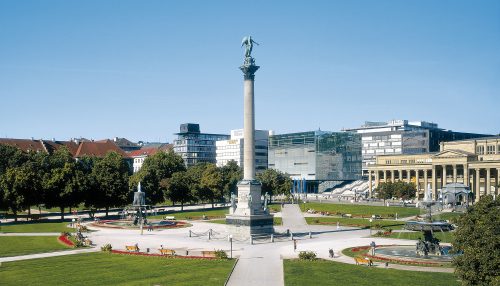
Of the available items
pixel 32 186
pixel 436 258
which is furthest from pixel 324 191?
pixel 436 258

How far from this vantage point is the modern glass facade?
18275cm

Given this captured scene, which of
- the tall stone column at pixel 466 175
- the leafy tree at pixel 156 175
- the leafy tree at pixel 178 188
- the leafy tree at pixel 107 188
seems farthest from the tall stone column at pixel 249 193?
the tall stone column at pixel 466 175

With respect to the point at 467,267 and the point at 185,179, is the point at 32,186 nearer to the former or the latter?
the point at 185,179

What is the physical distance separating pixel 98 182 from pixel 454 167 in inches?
3604

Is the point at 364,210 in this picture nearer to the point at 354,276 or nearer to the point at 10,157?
the point at 354,276

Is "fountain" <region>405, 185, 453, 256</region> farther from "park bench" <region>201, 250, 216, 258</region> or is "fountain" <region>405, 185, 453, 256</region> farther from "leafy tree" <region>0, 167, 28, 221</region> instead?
"leafy tree" <region>0, 167, 28, 221</region>

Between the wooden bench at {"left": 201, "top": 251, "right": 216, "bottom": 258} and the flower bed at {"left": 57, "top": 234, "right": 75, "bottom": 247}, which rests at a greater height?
the wooden bench at {"left": 201, "top": 251, "right": 216, "bottom": 258}

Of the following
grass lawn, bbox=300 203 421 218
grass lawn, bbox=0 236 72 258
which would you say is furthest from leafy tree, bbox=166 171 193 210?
grass lawn, bbox=0 236 72 258

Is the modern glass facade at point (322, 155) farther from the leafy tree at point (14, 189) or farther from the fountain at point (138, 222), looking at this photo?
the leafy tree at point (14, 189)

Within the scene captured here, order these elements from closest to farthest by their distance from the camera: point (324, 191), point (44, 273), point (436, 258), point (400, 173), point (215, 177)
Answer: point (44, 273)
point (436, 258)
point (215, 177)
point (400, 173)
point (324, 191)

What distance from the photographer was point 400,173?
505 ft

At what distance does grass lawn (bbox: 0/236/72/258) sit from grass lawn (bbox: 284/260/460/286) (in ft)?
87.7

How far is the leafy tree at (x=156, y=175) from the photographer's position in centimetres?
10775

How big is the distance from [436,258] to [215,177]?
76.8m
